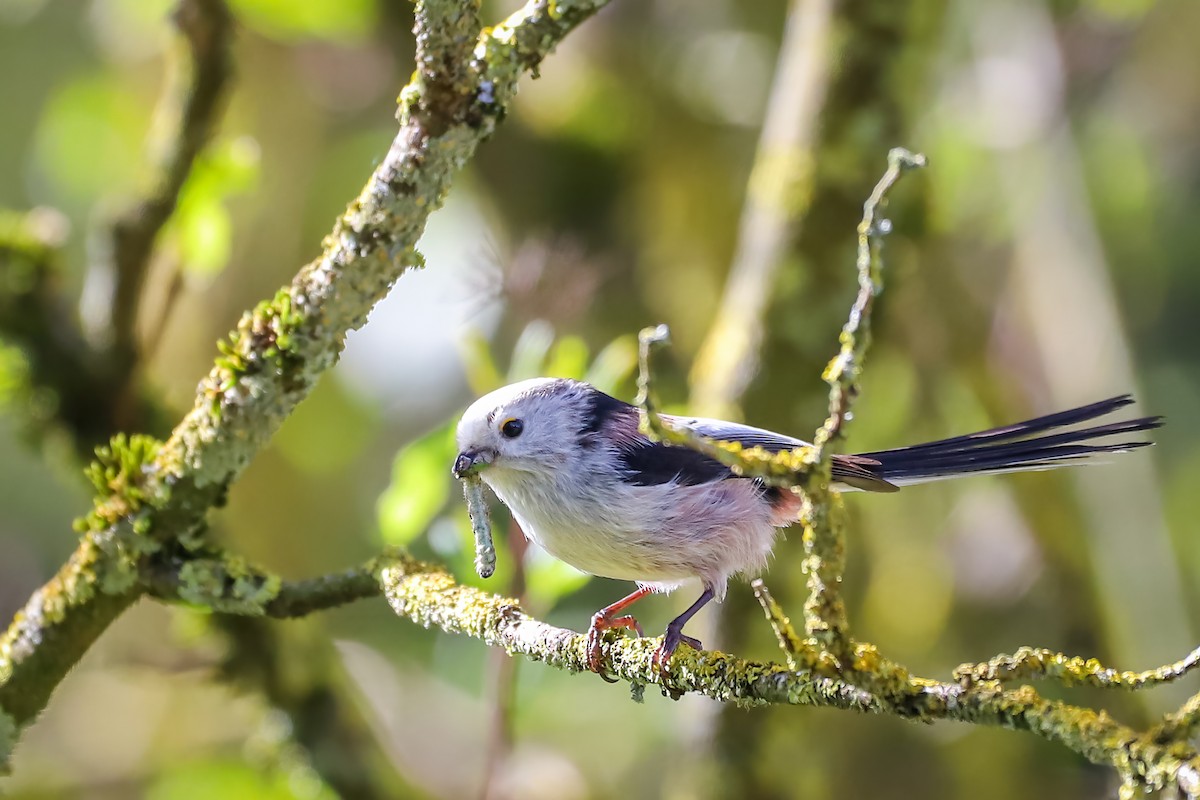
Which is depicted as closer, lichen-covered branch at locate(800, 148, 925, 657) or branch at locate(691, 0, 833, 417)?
lichen-covered branch at locate(800, 148, 925, 657)

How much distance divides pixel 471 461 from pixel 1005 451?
1.03 meters

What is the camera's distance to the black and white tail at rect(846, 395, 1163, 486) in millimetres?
1886

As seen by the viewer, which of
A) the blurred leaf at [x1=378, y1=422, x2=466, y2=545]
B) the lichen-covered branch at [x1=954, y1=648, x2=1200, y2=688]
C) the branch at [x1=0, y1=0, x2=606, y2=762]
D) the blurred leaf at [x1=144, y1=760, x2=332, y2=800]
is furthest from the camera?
the blurred leaf at [x1=144, y1=760, x2=332, y2=800]

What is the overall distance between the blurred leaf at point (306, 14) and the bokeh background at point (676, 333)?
0.04ft

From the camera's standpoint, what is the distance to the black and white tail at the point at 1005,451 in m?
1.89

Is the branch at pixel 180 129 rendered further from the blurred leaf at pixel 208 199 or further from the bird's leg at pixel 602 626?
the bird's leg at pixel 602 626

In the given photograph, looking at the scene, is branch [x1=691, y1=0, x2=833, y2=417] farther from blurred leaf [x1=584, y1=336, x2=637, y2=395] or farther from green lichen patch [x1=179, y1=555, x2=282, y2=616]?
green lichen patch [x1=179, y1=555, x2=282, y2=616]

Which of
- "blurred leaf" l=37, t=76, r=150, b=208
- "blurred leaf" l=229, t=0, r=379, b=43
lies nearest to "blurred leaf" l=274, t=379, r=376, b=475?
"blurred leaf" l=37, t=76, r=150, b=208

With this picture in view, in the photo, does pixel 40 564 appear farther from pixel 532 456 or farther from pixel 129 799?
pixel 532 456

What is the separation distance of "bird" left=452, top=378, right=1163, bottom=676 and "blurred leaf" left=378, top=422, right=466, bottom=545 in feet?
0.17

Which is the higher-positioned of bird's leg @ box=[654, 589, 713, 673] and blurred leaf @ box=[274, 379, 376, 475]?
blurred leaf @ box=[274, 379, 376, 475]

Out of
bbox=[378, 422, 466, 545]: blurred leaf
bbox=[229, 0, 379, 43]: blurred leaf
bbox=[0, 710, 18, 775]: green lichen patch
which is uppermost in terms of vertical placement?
bbox=[229, 0, 379, 43]: blurred leaf

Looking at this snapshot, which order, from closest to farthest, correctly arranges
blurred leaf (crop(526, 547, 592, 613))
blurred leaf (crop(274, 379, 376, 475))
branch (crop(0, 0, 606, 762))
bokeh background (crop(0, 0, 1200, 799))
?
1. branch (crop(0, 0, 606, 762))
2. blurred leaf (crop(526, 547, 592, 613))
3. bokeh background (crop(0, 0, 1200, 799))
4. blurred leaf (crop(274, 379, 376, 475))

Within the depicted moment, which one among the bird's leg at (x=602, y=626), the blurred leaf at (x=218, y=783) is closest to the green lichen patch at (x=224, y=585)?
the bird's leg at (x=602, y=626)
